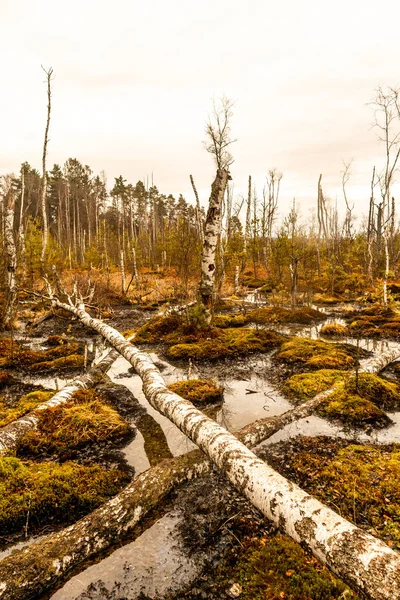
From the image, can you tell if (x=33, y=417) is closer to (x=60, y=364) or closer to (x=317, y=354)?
(x=60, y=364)

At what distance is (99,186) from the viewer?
52.3m

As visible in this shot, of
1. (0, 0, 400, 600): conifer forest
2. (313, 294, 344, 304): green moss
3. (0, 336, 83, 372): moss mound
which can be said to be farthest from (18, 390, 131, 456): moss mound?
(313, 294, 344, 304): green moss

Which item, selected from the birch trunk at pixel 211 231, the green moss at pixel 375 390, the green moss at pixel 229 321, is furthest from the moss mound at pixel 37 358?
the green moss at pixel 375 390

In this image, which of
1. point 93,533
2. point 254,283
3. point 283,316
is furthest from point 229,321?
point 254,283

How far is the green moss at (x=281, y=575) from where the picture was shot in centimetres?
235

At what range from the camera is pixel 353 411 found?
17.5 ft

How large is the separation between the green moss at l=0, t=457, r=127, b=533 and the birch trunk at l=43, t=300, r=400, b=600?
118 centimetres

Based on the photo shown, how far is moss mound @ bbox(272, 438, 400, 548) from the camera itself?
3.13m

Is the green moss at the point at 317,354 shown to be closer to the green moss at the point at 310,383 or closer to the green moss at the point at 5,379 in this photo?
the green moss at the point at 310,383

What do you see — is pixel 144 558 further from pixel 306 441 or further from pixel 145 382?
pixel 145 382

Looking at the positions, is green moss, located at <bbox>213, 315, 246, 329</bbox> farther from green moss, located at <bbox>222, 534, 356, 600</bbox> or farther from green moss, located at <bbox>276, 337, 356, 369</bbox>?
green moss, located at <bbox>222, 534, 356, 600</bbox>

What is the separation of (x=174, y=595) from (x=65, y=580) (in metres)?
0.85

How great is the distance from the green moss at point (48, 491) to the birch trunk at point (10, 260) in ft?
24.4

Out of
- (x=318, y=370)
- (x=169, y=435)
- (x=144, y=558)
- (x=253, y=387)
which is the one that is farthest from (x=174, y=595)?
(x=318, y=370)
